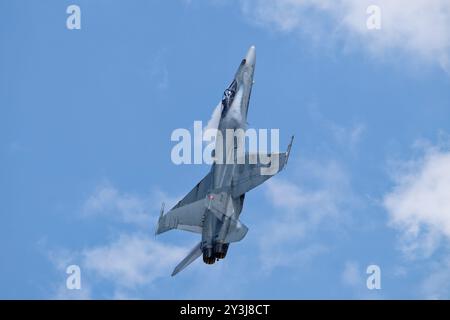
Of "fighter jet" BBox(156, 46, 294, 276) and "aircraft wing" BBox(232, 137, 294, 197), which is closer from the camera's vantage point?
"fighter jet" BBox(156, 46, 294, 276)

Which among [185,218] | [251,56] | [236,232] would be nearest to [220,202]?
[185,218]

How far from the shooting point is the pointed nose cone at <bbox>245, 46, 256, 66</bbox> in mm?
63531

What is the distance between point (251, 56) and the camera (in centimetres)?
6384

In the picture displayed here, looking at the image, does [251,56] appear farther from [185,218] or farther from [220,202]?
[185,218]

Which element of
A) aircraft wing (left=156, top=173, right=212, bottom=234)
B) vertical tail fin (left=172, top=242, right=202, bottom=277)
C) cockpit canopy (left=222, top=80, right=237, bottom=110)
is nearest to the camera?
vertical tail fin (left=172, top=242, right=202, bottom=277)

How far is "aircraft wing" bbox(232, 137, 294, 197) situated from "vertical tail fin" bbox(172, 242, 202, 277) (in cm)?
451

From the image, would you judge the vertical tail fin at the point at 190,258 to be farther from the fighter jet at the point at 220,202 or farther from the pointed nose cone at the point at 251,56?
the pointed nose cone at the point at 251,56

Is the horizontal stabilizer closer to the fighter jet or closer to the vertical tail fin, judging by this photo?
the fighter jet

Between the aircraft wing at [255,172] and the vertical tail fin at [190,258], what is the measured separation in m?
4.51

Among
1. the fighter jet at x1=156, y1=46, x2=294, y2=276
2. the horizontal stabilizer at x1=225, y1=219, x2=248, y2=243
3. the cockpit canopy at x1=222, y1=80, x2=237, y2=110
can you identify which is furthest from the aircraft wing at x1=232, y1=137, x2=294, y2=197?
the cockpit canopy at x1=222, y1=80, x2=237, y2=110

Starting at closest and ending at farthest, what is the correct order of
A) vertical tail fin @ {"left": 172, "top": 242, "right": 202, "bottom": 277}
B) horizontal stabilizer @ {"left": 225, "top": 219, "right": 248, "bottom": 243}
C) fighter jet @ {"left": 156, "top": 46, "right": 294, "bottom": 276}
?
horizontal stabilizer @ {"left": 225, "top": 219, "right": 248, "bottom": 243} < fighter jet @ {"left": 156, "top": 46, "right": 294, "bottom": 276} < vertical tail fin @ {"left": 172, "top": 242, "right": 202, "bottom": 277}

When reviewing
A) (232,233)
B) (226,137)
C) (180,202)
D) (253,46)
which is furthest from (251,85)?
(232,233)

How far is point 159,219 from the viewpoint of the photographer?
2143 inches

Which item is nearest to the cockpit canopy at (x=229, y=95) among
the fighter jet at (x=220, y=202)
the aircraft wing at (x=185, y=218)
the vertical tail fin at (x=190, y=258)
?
the fighter jet at (x=220, y=202)
